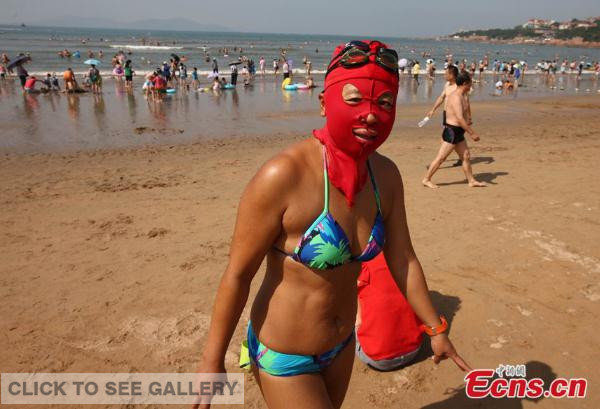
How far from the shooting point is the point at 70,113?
16.0 meters

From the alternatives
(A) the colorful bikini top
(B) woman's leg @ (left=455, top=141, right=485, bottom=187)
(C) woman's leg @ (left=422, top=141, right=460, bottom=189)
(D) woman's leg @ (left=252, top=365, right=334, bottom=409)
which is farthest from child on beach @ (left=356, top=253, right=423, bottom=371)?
(B) woman's leg @ (left=455, top=141, right=485, bottom=187)

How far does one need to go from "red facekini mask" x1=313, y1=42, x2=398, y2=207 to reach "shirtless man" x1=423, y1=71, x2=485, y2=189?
6117 millimetres

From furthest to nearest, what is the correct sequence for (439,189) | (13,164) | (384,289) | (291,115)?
(291,115) < (13,164) < (439,189) < (384,289)

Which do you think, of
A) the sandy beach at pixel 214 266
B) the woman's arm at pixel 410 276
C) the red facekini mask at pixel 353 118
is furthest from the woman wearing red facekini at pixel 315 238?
the sandy beach at pixel 214 266

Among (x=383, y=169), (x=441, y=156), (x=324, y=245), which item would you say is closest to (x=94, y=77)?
(x=441, y=156)


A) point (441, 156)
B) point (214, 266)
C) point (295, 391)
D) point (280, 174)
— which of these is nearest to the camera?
point (280, 174)

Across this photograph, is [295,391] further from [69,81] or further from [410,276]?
[69,81]

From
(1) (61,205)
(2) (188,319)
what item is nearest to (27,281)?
(2) (188,319)

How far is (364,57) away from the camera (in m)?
1.82

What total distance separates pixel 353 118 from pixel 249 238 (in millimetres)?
660

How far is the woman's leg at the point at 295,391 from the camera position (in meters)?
1.90

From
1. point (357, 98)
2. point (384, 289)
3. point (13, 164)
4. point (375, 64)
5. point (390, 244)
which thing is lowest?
point (13, 164)

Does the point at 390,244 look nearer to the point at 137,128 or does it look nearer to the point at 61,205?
the point at 61,205

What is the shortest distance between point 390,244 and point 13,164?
9.93 metres
